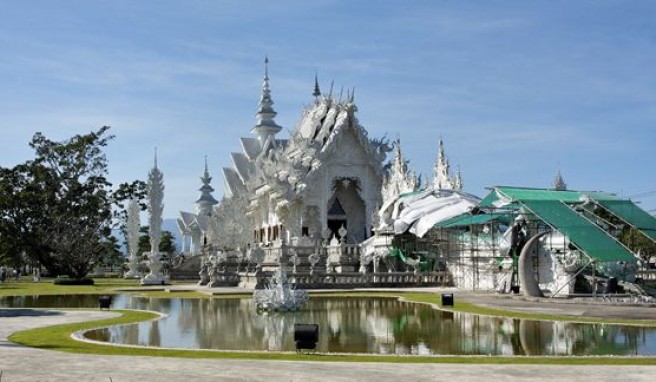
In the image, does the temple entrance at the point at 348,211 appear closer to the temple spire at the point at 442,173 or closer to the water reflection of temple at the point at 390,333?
the temple spire at the point at 442,173

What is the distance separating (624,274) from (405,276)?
13.1m

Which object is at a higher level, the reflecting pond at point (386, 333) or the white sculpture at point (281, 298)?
the white sculpture at point (281, 298)

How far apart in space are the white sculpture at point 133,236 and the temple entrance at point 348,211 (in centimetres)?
1466

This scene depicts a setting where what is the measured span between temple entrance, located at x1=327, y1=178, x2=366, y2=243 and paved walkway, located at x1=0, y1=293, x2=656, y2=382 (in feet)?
148

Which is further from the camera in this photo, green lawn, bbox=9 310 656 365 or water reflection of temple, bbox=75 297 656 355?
water reflection of temple, bbox=75 297 656 355

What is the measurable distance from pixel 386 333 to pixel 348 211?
41788 mm

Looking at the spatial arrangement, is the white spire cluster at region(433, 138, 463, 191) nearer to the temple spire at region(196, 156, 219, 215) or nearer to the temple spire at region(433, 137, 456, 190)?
the temple spire at region(433, 137, 456, 190)

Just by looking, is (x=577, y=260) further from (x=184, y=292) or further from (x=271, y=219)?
(x=271, y=219)

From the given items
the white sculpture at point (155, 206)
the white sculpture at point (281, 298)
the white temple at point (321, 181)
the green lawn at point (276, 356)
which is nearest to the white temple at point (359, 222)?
the white temple at point (321, 181)

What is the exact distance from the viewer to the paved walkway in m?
11.7

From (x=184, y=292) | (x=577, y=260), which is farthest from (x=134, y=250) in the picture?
(x=577, y=260)

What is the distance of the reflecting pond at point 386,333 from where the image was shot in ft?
51.5

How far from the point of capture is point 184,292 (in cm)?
3769

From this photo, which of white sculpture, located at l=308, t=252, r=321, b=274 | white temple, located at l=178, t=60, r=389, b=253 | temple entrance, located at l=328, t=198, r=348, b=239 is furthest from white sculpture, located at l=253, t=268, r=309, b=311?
temple entrance, located at l=328, t=198, r=348, b=239
